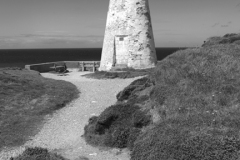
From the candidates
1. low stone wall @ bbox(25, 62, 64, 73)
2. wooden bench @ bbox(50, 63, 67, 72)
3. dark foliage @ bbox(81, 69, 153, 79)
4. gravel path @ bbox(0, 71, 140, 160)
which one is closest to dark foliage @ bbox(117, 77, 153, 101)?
gravel path @ bbox(0, 71, 140, 160)

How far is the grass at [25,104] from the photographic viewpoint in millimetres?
9852

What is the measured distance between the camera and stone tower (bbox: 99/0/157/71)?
2070 centimetres

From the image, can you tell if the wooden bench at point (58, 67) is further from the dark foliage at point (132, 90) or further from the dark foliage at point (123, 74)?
the dark foliage at point (132, 90)

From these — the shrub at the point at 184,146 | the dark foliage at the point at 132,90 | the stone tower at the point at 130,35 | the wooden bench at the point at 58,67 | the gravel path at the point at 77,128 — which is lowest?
the gravel path at the point at 77,128

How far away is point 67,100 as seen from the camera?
1419cm

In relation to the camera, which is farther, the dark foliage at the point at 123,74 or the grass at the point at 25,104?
the dark foliage at the point at 123,74

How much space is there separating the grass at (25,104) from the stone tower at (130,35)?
6016 millimetres

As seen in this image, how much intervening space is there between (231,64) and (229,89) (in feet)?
6.17

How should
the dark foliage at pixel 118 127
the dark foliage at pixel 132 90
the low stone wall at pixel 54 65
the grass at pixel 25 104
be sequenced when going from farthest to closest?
the low stone wall at pixel 54 65 → the dark foliage at pixel 132 90 → the grass at pixel 25 104 → the dark foliage at pixel 118 127

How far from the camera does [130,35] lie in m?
20.9

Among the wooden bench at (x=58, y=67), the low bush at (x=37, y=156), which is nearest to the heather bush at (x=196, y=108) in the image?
the low bush at (x=37, y=156)

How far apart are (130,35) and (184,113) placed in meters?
14.1

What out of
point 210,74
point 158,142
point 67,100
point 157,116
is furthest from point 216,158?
point 67,100

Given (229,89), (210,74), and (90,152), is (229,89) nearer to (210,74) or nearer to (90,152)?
(210,74)
